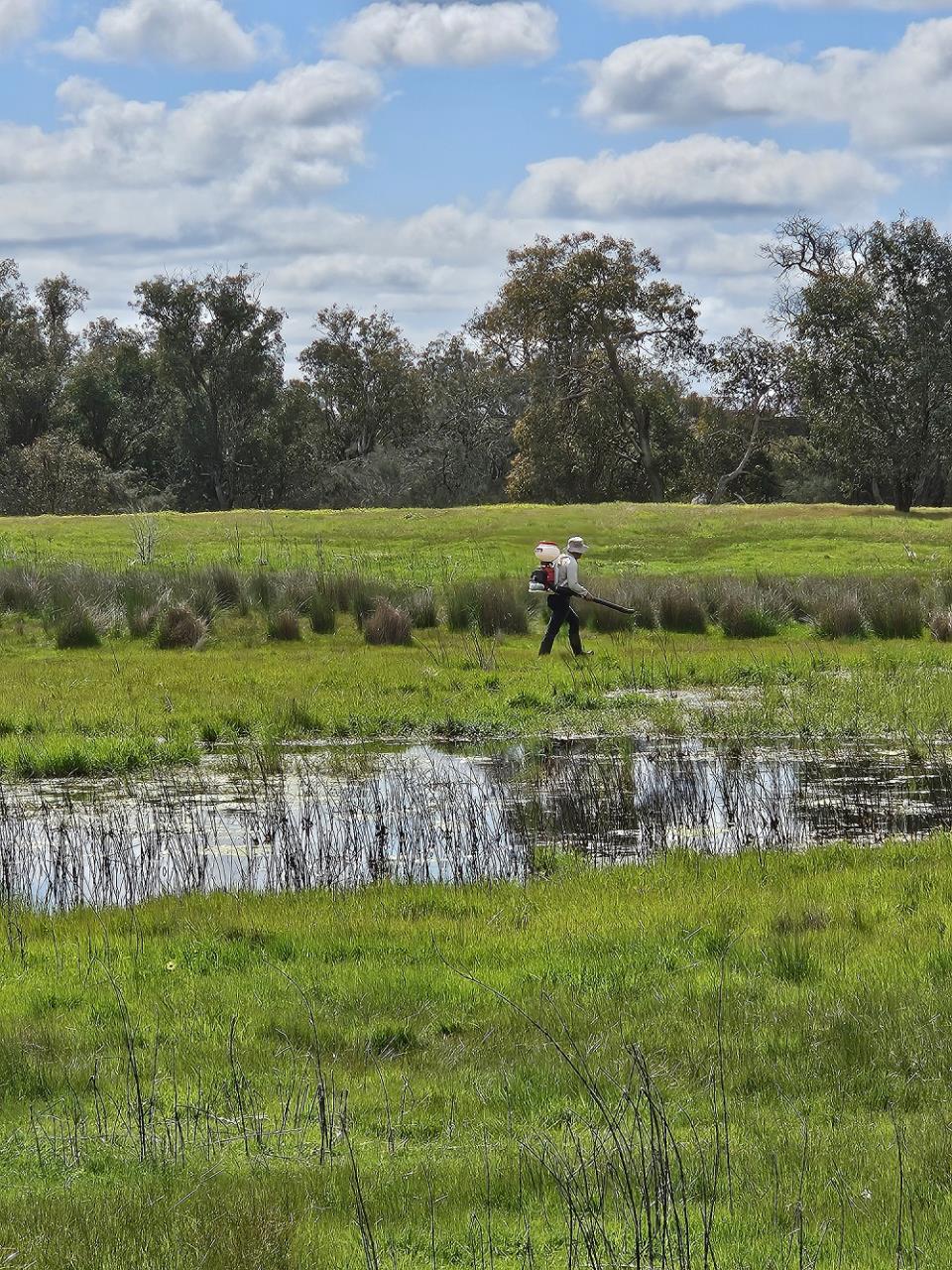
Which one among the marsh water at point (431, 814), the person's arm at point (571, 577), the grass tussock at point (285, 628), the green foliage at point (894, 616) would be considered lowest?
the marsh water at point (431, 814)

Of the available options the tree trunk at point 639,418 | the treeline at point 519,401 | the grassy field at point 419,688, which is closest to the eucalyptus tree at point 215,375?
the treeline at point 519,401

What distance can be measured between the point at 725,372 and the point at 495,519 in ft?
98.1

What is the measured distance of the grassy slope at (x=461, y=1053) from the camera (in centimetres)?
527

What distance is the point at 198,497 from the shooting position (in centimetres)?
8344

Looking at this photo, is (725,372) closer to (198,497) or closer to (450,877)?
(198,497)

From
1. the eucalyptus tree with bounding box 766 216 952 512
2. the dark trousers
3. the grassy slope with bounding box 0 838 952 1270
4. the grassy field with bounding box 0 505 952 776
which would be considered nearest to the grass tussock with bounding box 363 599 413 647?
the grassy field with bounding box 0 505 952 776

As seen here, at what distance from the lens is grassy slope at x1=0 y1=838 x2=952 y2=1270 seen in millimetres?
5270

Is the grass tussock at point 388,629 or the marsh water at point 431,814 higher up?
the grass tussock at point 388,629

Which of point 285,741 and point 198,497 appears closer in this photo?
point 285,741

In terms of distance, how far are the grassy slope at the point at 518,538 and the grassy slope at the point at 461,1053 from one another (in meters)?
27.8

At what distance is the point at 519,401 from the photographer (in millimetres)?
86438

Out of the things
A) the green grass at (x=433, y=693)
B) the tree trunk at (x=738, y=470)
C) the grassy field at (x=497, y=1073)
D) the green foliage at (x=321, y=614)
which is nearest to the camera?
the grassy field at (x=497, y=1073)

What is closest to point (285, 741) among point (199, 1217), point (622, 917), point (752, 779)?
point (752, 779)

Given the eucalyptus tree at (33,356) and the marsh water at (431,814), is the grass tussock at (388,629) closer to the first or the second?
the marsh water at (431,814)
